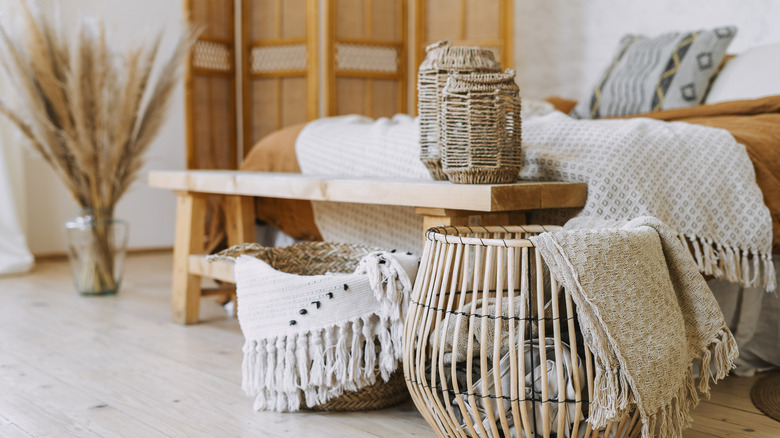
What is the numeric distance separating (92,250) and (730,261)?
224 centimetres

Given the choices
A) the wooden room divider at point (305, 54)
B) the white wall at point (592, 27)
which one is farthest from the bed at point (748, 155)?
the wooden room divider at point (305, 54)

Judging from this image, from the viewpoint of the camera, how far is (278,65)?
398 centimetres

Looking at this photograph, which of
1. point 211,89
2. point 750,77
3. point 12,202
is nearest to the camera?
point 750,77

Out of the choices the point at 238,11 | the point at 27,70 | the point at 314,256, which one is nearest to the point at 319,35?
the point at 238,11

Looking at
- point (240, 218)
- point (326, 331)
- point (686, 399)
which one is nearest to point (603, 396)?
point (686, 399)

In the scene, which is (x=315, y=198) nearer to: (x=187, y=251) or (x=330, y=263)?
(x=330, y=263)

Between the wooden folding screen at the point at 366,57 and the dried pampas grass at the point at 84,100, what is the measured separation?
1.04m

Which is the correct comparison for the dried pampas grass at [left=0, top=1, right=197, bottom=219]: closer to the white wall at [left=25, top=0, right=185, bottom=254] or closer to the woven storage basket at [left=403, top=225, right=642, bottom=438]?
the white wall at [left=25, top=0, right=185, bottom=254]

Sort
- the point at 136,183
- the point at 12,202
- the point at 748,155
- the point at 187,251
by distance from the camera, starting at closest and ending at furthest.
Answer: the point at 748,155
the point at 187,251
the point at 12,202
the point at 136,183

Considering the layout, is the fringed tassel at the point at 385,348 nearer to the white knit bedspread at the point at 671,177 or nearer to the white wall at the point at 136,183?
the white knit bedspread at the point at 671,177

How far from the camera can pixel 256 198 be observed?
255 cm

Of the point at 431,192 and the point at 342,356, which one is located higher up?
the point at 431,192

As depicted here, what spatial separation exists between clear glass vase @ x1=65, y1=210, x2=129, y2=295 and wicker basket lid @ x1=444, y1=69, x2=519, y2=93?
6.07 feet

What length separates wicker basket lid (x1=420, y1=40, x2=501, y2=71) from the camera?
1705mm
